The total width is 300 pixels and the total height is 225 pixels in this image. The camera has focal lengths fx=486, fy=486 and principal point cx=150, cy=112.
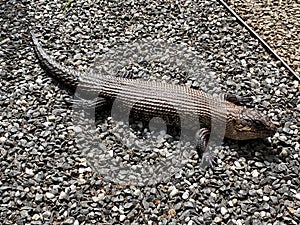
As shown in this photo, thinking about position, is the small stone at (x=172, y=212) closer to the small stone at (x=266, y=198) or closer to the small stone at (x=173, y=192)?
the small stone at (x=173, y=192)

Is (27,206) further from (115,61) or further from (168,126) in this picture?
(115,61)

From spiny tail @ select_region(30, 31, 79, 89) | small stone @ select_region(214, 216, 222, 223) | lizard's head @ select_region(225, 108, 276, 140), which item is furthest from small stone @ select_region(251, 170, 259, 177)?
spiny tail @ select_region(30, 31, 79, 89)

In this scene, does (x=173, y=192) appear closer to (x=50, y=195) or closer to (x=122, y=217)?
(x=122, y=217)

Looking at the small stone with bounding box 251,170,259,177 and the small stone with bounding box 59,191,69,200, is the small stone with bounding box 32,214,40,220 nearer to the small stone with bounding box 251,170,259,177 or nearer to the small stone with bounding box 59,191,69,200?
the small stone with bounding box 59,191,69,200

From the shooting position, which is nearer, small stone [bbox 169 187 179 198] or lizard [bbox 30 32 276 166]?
small stone [bbox 169 187 179 198]

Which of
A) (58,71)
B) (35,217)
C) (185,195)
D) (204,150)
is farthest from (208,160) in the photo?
(58,71)
